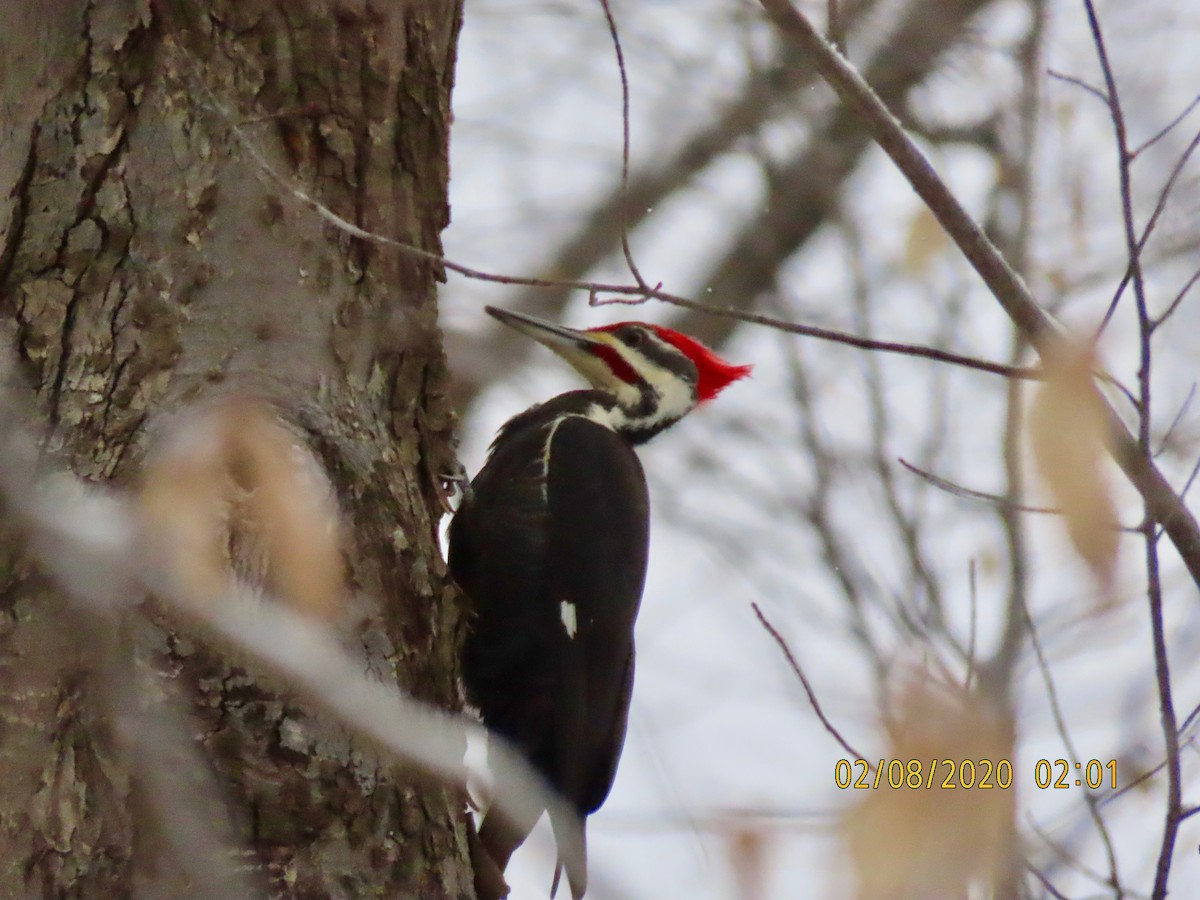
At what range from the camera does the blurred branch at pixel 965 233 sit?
1.89 m

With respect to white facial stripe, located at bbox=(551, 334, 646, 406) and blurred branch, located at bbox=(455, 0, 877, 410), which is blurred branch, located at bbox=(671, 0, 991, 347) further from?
white facial stripe, located at bbox=(551, 334, 646, 406)

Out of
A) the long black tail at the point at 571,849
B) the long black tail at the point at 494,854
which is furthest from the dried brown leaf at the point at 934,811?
the long black tail at the point at 494,854

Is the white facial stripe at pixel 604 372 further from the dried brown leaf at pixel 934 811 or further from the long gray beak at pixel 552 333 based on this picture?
the dried brown leaf at pixel 934 811

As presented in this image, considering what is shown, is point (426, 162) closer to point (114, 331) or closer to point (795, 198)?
point (114, 331)

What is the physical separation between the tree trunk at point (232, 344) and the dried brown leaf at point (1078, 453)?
976 millimetres

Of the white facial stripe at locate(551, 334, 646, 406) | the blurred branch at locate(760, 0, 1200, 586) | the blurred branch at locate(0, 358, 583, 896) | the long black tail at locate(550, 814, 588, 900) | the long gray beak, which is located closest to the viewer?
the blurred branch at locate(0, 358, 583, 896)

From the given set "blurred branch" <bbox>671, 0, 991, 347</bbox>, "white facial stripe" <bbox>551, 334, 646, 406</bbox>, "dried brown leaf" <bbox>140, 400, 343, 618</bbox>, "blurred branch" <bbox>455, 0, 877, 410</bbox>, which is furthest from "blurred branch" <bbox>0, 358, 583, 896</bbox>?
"blurred branch" <bbox>671, 0, 991, 347</bbox>

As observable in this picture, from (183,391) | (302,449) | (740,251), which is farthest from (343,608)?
(740,251)

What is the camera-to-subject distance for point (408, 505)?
236cm

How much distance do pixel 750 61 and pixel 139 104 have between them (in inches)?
132

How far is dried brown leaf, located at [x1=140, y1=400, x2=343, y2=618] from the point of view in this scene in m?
1.79

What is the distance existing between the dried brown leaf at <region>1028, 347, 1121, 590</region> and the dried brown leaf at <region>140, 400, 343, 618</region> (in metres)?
0.84
